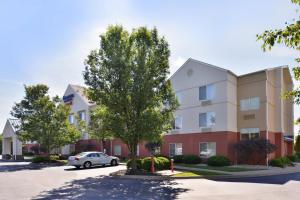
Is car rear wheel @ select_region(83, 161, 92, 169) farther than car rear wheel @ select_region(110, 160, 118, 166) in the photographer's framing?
No

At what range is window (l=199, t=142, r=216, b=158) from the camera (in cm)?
3095

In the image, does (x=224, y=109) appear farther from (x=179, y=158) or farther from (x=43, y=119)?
(x=43, y=119)

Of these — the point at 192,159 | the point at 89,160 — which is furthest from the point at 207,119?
the point at 89,160

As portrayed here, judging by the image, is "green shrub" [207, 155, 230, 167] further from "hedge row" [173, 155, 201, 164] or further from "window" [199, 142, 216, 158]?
"window" [199, 142, 216, 158]

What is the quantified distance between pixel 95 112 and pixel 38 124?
1551 cm

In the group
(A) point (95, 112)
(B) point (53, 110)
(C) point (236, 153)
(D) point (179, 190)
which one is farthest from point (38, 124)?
(D) point (179, 190)

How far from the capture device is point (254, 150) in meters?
28.1

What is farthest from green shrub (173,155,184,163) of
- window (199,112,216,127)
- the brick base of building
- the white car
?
the white car

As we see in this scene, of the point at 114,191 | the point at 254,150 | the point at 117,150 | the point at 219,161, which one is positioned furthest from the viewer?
the point at 117,150

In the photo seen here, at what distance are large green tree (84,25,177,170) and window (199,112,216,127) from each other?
1081 cm

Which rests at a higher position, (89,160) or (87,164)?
(89,160)

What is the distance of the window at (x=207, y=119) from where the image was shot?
31312mm

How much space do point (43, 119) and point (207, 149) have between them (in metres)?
18.0

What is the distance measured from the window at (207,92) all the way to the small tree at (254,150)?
5490 mm
